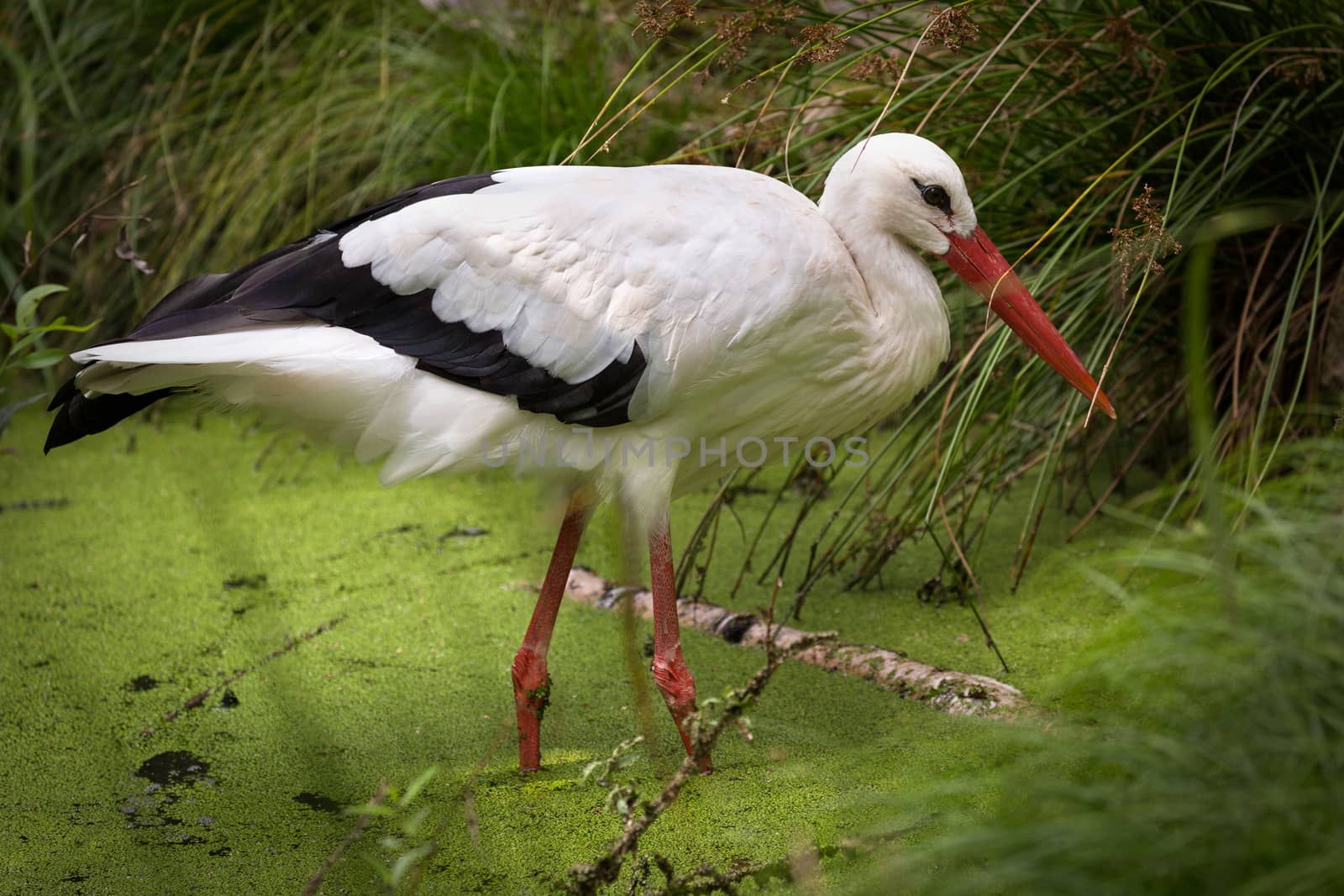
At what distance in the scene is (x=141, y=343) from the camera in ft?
7.29

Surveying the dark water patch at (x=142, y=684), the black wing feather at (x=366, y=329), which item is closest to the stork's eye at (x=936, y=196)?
the black wing feather at (x=366, y=329)

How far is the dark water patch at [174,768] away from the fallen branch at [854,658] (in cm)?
86

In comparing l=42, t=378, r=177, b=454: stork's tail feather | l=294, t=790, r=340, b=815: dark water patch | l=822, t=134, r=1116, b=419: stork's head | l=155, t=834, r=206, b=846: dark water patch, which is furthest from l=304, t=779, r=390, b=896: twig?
l=822, t=134, r=1116, b=419: stork's head

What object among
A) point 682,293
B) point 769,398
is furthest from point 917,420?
point 682,293

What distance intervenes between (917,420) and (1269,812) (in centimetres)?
203

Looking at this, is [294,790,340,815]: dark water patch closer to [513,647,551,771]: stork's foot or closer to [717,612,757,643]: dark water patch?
[513,647,551,771]: stork's foot

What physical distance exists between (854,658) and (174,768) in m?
1.39

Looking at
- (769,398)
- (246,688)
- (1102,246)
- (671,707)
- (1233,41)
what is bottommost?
(246,688)

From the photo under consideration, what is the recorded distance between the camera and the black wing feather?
2277mm

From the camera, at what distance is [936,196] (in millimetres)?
2416

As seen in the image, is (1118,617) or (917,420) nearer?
(1118,617)

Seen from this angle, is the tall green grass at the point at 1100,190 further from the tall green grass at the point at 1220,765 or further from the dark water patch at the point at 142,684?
the dark water patch at the point at 142,684

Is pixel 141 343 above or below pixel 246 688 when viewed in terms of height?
above

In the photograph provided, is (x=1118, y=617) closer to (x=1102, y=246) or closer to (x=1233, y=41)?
(x=1102, y=246)
